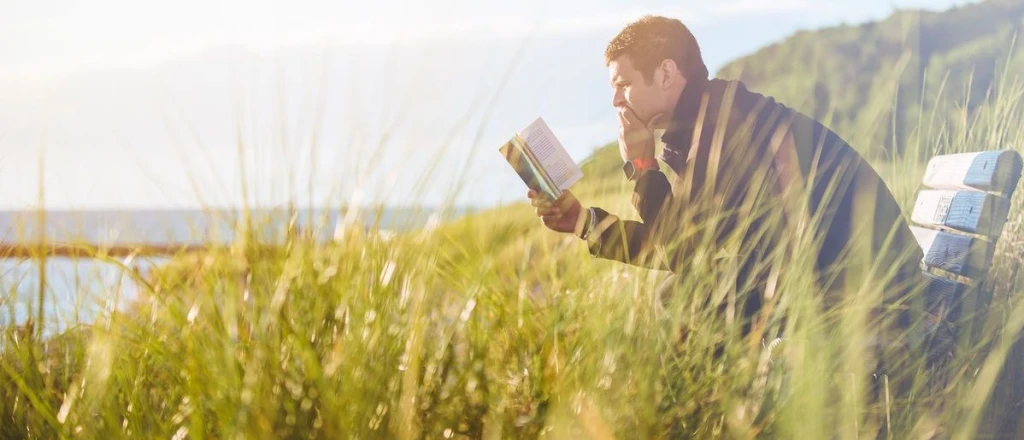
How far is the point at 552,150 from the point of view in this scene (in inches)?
109

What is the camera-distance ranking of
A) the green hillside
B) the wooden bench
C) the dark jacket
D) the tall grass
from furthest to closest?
the green hillside → the wooden bench → the dark jacket → the tall grass

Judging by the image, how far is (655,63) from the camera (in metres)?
3.03

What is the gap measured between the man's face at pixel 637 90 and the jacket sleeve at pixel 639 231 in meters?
Answer: 0.21

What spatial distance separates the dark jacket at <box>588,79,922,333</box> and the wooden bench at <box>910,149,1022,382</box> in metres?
0.27

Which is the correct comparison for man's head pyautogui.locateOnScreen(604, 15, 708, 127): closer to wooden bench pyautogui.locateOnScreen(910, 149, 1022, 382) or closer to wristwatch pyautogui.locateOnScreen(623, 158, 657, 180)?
wristwatch pyautogui.locateOnScreen(623, 158, 657, 180)

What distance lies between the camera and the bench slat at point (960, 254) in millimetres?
3268

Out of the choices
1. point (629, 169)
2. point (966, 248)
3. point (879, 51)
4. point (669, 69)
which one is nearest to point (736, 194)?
point (669, 69)

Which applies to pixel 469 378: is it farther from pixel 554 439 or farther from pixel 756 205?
pixel 756 205

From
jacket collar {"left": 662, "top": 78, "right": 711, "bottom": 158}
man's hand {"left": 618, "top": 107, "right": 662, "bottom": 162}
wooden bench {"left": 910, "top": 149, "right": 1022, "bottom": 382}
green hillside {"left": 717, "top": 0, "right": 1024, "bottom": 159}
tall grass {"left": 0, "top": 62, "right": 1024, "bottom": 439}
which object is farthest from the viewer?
green hillside {"left": 717, "top": 0, "right": 1024, "bottom": 159}

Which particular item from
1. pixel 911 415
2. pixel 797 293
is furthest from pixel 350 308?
pixel 911 415

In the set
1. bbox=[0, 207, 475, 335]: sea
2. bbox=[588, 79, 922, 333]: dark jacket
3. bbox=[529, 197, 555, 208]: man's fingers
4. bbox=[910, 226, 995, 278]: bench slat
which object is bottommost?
bbox=[910, 226, 995, 278]: bench slat

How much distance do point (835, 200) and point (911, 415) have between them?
64 cm

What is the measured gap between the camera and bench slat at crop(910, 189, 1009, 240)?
3.27 metres

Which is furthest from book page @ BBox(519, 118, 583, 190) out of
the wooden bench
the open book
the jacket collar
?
the wooden bench
